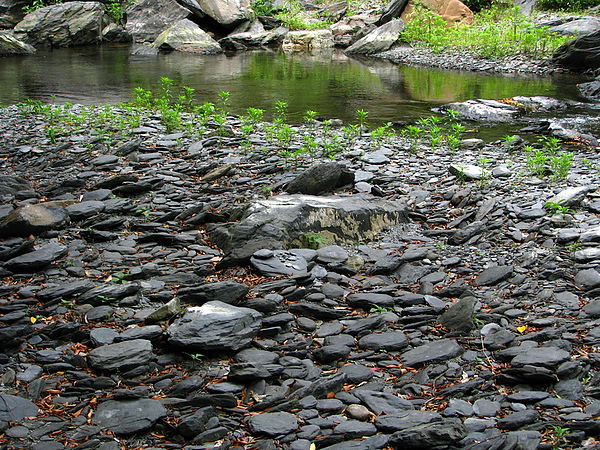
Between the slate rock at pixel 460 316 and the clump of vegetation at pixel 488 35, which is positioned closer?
the slate rock at pixel 460 316

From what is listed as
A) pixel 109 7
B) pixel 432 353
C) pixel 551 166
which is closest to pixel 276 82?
pixel 551 166

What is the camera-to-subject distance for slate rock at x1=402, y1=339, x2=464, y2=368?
351cm

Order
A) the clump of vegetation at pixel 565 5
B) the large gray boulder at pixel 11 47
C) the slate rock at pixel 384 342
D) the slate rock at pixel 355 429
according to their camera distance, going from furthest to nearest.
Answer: the clump of vegetation at pixel 565 5 < the large gray boulder at pixel 11 47 < the slate rock at pixel 384 342 < the slate rock at pixel 355 429

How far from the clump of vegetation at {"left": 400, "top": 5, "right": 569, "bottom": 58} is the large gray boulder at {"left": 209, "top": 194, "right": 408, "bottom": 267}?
55.6 feet

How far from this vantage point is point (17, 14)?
29812mm

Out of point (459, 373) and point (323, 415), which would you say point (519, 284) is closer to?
point (459, 373)

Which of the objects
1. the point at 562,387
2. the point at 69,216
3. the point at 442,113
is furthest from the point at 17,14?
the point at 562,387

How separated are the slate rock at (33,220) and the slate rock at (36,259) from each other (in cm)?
48

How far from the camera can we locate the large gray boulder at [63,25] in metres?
27.0

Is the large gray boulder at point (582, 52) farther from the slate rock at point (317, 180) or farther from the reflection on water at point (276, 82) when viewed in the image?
the slate rock at point (317, 180)

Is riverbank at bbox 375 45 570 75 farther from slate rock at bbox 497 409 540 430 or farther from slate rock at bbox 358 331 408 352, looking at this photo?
Answer: slate rock at bbox 497 409 540 430

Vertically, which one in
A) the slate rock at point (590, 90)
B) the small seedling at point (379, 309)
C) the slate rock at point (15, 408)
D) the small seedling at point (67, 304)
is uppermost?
the slate rock at point (590, 90)

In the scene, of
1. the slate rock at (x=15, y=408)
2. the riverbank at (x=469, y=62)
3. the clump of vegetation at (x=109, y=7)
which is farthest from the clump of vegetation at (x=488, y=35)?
the slate rock at (x=15, y=408)

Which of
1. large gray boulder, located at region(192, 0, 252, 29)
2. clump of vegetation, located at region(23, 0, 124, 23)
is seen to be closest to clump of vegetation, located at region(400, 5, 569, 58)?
large gray boulder, located at region(192, 0, 252, 29)
